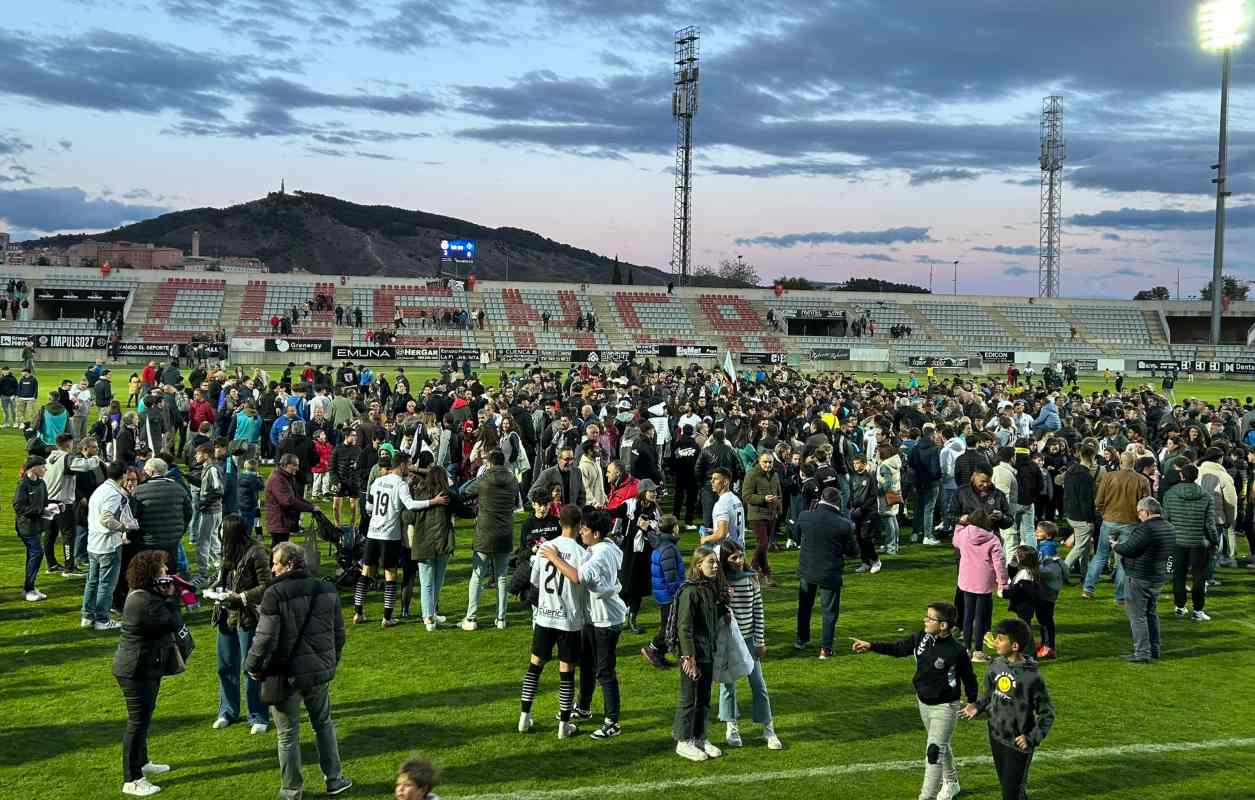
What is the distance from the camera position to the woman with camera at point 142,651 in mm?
6668

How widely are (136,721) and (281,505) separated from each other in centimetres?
382

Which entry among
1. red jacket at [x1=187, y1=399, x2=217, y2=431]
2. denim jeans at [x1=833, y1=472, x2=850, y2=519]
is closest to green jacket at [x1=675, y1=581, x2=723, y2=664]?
denim jeans at [x1=833, y1=472, x2=850, y2=519]

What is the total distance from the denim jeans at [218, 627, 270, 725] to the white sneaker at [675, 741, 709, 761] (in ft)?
10.1

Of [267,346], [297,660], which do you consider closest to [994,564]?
[297,660]

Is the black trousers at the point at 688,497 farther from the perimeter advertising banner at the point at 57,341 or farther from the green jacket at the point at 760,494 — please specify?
the perimeter advertising banner at the point at 57,341

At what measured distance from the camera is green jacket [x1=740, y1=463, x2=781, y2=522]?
1166cm

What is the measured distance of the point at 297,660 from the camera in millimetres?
6395

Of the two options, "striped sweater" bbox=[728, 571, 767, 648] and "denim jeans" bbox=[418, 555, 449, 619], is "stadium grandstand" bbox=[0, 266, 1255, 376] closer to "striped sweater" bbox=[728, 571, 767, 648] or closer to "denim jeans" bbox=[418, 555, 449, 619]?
"denim jeans" bbox=[418, 555, 449, 619]

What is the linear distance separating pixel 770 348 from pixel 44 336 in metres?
39.2

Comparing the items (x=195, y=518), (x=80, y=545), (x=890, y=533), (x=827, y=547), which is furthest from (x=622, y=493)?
(x=80, y=545)

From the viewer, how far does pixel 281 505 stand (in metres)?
10.4

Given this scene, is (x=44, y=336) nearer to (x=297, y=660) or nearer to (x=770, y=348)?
(x=770, y=348)

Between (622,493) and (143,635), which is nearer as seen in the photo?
(143,635)

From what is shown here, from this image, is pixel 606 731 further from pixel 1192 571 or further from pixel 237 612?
pixel 1192 571
